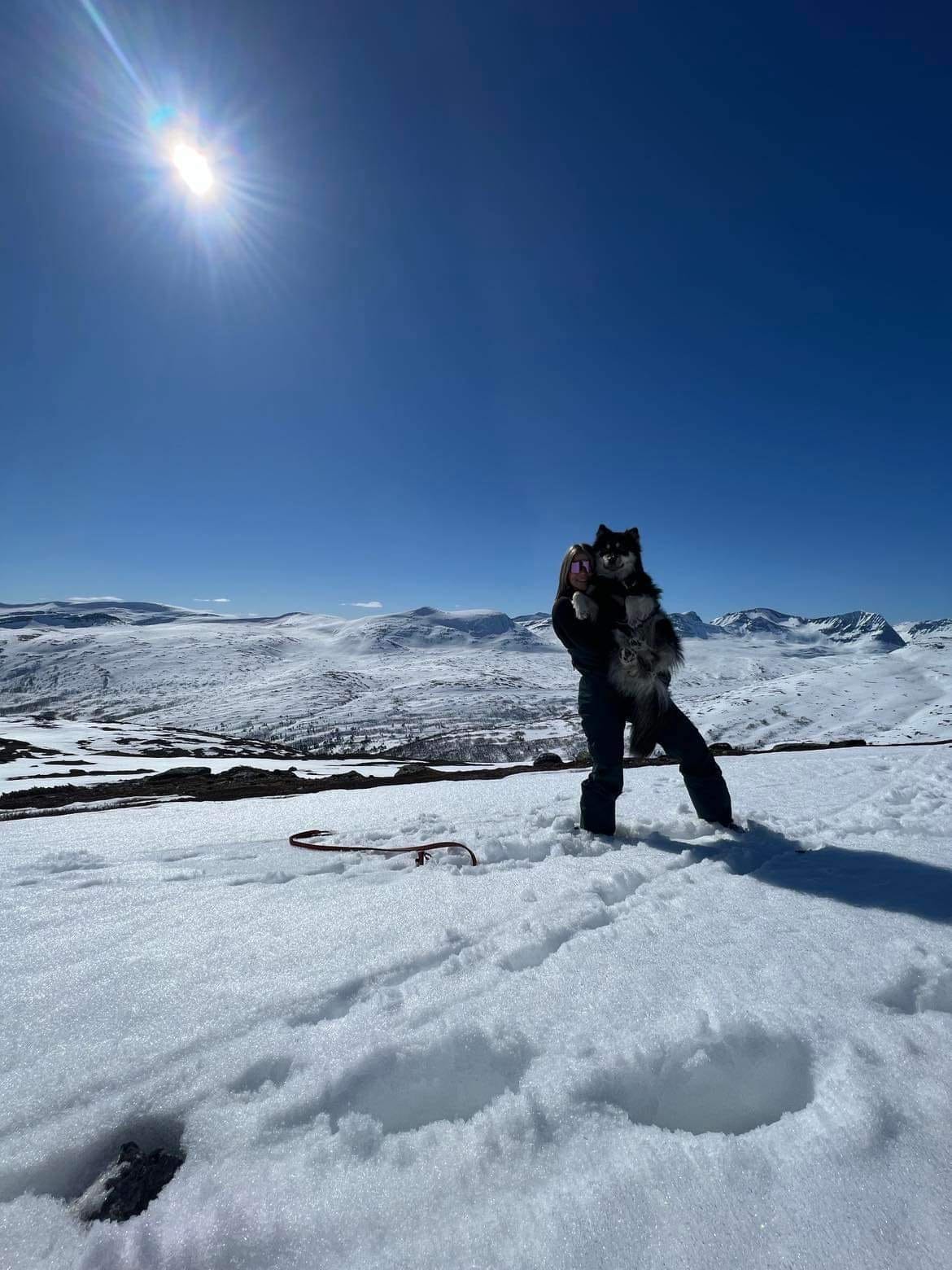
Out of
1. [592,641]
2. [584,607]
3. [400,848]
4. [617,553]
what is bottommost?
[400,848]

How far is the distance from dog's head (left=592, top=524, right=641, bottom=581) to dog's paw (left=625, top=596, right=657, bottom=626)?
29 centimetres

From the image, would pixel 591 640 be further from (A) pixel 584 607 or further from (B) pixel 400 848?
(B) pixel 400 848

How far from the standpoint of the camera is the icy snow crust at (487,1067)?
1.17 metres

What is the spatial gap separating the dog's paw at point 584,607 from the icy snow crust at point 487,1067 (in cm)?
216

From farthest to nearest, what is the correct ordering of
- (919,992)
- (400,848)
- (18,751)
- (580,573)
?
(18,751) → (580,573) → (400,848) → (919,992)

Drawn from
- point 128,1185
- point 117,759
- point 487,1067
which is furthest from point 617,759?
point 117,759

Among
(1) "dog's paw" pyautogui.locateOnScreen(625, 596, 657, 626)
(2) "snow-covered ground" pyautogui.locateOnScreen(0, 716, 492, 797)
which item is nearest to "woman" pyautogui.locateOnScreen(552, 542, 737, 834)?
(1) "dog's paw" pyautogui.locateOnScreen(625, 596, 657, 626)

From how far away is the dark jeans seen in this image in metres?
4.43

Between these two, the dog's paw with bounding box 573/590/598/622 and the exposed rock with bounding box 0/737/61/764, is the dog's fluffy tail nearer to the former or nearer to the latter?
the dog's paw with bounding box 573/590/598/622

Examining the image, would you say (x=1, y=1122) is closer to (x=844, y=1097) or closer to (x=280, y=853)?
(x=844, y=1097)

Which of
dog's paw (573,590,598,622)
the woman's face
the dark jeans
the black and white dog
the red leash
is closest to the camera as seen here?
the red leash

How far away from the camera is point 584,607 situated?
15.3ft

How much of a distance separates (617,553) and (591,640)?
93 centimetres

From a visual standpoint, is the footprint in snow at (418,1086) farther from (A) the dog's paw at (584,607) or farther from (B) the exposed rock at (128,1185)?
Result: (A) the dog's paw at (584,607)
